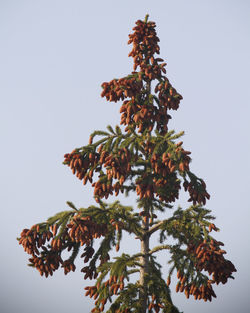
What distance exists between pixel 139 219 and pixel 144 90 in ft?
11.1

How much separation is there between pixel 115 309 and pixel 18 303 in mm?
136188

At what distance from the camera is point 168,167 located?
9.95 m

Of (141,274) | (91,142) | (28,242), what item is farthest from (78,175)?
(141,274)

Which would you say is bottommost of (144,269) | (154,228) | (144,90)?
(144,269)

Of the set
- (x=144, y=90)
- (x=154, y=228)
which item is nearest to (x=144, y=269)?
(x=154, y=228)

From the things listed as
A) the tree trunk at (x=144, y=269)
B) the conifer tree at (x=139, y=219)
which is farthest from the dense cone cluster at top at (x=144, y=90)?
the tree trunk at (x=144, y=269)

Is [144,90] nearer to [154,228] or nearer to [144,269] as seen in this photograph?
[154,228]

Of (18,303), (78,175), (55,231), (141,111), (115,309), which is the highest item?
(18,303)

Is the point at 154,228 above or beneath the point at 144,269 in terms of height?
above

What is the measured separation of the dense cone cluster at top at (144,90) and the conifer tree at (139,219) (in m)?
0.03

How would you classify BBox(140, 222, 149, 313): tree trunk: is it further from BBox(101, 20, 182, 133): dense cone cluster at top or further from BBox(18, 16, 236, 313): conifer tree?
BBox(101, 20, 182, 133): dense cone cluster at top

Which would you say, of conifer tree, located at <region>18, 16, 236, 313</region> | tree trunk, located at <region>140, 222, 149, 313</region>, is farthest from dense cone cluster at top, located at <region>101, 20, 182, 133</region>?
tree trunk, located at <region>140, 222, 149, 313</region>

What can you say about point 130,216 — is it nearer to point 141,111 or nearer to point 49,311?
point 141,111

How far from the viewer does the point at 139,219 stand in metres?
11.1
